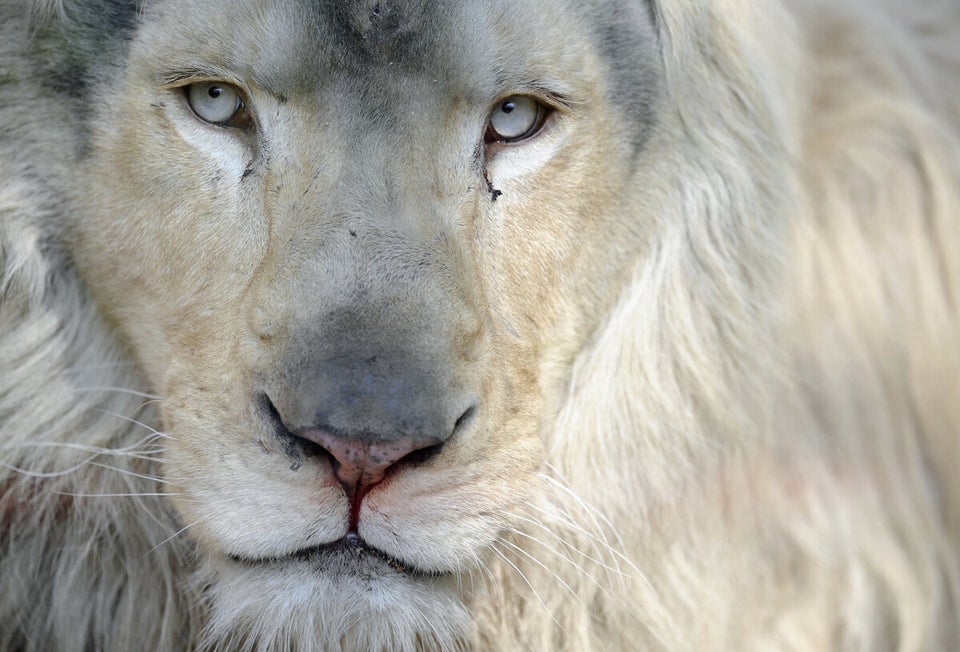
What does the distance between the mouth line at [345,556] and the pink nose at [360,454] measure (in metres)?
0.08

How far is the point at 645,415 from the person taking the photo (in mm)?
1934

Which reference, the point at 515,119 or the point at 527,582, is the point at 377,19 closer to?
the point at 515,119

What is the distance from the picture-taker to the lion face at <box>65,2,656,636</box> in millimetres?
1585

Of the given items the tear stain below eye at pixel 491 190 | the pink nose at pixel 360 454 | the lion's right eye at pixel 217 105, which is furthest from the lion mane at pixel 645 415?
the pink nose at pixel 360 454

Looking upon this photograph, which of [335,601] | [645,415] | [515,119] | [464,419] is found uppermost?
[515,119]

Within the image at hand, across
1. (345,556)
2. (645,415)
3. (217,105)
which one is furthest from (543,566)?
(217,105)

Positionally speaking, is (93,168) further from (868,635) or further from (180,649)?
(868,635)

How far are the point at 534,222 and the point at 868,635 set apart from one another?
3.25 ft

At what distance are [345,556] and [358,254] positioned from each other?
1.39 ft

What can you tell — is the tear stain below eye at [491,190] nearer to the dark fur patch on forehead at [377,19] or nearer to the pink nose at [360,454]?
the dark fur patch on forehead at [377,19]

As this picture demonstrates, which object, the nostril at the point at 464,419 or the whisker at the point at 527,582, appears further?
the whisker at the point at 527,582

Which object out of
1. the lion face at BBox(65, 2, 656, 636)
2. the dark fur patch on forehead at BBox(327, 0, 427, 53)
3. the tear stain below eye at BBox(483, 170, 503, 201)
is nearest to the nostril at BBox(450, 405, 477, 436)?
the lion face at BBox(65, 2, 656, 636)

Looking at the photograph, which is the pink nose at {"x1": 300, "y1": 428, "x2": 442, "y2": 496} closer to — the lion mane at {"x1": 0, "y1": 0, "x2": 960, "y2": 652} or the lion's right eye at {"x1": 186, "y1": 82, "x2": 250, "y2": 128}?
the lion mane at {"x1": 0, "y1": 0, "x2": 960, "y2": 652}

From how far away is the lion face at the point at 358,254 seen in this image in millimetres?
1585
